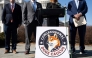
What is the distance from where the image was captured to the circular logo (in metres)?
6.24

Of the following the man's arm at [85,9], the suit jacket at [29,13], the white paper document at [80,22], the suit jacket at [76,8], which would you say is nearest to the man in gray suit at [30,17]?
the suit jacket at [29,13]

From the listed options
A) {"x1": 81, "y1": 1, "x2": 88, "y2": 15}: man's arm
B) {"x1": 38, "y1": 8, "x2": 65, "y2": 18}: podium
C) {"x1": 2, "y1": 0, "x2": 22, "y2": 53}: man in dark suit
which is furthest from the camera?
{"x1": 2, "y1": 0, "x2": 22, "y2": 53}: man in dark suit

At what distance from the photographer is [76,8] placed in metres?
8.12

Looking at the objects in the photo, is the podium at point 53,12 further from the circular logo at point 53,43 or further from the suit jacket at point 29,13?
the suit jacket at point 29,13

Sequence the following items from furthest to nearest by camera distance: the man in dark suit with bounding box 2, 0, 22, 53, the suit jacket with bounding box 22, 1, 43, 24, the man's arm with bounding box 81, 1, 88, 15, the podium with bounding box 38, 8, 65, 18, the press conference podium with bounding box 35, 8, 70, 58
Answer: the man in dark suit with bounding box 2, 0, 22, 53 → the suit jacket with bounding box 22, 1, 43, 24 → the man's arm with bounding box 81, 1, 88, 15 → the podium with bounding box 38, 8, 65, 18 → the press conference podium with bounding box 35, 8, 70, 58

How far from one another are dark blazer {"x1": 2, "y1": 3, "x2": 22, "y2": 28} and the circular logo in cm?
284

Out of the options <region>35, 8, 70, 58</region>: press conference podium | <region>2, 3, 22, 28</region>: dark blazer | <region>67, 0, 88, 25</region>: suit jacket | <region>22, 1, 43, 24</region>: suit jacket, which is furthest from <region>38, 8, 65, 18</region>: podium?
<region>2, 3, 22, 28</region>: dark blazer

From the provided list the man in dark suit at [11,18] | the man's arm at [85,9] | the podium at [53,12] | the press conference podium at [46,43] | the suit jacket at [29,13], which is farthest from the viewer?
the man in dark suit at [11,18]

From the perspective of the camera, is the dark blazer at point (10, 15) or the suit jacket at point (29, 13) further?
the dark blazer at point (10, 15)

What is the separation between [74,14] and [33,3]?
146cm

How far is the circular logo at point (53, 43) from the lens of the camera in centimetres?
624

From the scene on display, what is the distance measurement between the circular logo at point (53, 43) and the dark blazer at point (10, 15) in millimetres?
2840

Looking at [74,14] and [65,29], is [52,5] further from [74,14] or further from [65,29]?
[65,29]

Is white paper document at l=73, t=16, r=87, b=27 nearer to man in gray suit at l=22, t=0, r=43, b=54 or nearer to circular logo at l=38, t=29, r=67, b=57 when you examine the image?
man in gray suit at l=22, t=0, r=43, b=54
